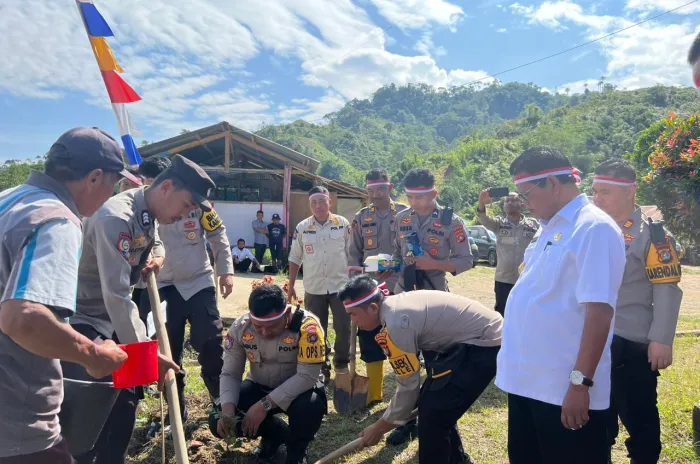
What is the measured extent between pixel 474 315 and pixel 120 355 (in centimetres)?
202

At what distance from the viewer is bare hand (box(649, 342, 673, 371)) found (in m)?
2.51

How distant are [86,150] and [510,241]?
15.7 ft

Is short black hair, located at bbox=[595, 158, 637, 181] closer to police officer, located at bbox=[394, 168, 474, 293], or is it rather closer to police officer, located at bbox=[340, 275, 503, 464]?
police officer, located at bbox=[340, 275, 503, 464]

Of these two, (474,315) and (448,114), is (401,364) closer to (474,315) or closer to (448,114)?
(474,315)

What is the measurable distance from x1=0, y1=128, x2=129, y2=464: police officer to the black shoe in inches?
93.0

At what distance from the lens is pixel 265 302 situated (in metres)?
3.19

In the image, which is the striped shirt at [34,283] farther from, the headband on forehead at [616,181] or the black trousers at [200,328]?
the headband on forehead at [616,181]

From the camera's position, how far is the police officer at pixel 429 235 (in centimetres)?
424

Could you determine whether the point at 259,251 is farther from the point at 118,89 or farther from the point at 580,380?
the point at 580,380

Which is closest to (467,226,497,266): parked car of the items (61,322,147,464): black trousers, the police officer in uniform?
the police officer in uniform

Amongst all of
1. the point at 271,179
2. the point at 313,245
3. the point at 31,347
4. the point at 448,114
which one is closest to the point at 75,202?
the point at 31,347

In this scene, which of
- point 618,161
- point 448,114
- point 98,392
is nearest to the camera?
point 98,392

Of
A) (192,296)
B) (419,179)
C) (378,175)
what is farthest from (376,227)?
(192,296)

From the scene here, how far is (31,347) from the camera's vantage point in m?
1.44
